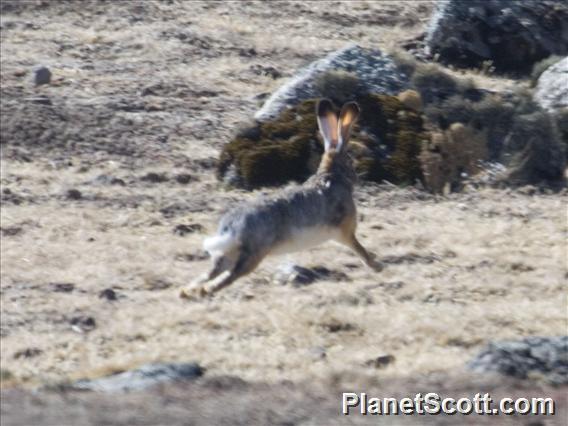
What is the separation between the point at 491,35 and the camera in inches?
722

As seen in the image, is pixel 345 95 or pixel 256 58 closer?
pixel 345 95

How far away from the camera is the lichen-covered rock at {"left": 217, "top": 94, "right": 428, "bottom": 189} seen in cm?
1359

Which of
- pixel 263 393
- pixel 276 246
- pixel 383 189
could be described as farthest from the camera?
pixel 383 189

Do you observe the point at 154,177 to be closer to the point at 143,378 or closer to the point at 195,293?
the point at 195,293

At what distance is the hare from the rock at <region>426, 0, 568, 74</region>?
7.36 meters

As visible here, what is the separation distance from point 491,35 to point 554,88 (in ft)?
9.23

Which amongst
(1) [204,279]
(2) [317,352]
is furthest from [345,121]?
(2) [317,352]

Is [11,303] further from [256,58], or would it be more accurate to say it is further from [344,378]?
[256,58]

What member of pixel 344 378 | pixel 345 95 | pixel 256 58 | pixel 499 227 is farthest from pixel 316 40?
pixel 344 378

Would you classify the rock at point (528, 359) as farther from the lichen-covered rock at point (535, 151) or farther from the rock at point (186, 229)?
the lichen-covered rock at point (535, 151)

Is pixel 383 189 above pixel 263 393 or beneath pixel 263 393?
beneath

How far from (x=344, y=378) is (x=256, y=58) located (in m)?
10.2

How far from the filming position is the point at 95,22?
19.0 meters

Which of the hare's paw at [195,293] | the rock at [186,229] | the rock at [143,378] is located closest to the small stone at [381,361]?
the rock at [143,378]
